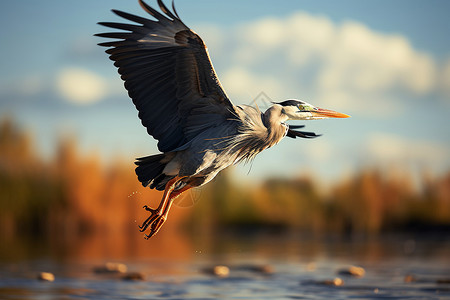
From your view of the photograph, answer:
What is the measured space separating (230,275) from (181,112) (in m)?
7.31

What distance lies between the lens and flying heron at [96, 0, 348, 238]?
6.91m

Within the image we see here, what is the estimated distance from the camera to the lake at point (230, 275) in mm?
11273

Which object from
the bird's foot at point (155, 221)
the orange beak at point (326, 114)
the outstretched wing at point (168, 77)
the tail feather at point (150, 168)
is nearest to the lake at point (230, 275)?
the tail feather at point (150, 168)

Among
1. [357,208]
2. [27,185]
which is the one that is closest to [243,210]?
[357,208]

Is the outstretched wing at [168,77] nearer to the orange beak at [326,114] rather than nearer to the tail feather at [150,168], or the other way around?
the tail feather at [150,168]

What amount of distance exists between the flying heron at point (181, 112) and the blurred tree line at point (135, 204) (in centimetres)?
2165

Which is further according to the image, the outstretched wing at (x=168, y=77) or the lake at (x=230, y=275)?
the lake at (x=230, y=275)

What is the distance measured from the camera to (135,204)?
29.9 meters

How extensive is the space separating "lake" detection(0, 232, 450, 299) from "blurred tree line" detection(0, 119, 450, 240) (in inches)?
338

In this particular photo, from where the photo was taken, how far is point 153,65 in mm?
7207

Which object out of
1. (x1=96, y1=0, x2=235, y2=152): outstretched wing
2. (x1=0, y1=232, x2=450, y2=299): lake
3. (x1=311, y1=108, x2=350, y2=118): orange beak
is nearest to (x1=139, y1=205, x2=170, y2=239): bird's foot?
(x1=96, y1=0, x2=235, y2=152): outstretched wing

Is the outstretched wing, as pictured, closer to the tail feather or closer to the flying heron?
the flying heron

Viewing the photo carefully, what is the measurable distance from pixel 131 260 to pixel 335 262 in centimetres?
570

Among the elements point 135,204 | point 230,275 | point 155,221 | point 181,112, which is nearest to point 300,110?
point 181,112
